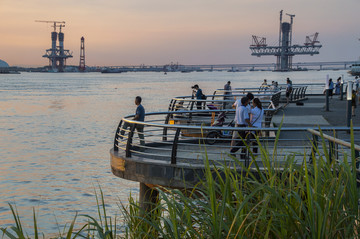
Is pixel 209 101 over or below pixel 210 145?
over

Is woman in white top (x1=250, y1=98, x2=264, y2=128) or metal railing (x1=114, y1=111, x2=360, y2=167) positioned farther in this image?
woman in white top (x1=250, y1=98, x2=264, y2=128)

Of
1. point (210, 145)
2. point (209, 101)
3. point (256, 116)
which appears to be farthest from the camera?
point (209, 101)

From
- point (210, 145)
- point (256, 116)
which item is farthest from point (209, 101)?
point (210, 145)

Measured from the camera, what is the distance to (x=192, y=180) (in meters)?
9.70

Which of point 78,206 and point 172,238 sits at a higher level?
point 172,238

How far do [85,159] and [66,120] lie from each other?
25463 millimetres

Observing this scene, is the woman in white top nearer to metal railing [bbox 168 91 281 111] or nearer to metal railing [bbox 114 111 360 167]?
metal railing [bbox 114 111 360 167]

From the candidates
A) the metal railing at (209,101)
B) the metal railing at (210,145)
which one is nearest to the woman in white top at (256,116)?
the metal railing at (210,145)

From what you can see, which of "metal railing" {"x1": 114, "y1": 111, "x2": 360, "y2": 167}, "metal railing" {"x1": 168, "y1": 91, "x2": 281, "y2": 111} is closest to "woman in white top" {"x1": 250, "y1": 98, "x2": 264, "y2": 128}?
"metal railing" {"x1": 114, "y1": 111, "x2": 360, "y2": 167}

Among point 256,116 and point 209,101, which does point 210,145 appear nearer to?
point 256,116

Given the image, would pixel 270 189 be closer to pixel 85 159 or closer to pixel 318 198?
pixel 318 198

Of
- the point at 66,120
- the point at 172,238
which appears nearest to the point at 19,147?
the point at 66,120

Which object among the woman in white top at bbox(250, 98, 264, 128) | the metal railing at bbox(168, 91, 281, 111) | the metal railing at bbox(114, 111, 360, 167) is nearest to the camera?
the metal railing at bbox(114, 111, 360, 167)

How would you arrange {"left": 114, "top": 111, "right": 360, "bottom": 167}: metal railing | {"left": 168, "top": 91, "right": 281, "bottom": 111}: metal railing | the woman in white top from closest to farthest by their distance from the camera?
1. {"left": 114, "top": 111, "right": 360, "bottom": 167}: metal railing
2. the woman in white top
3. {"left": 168, "top": 91, "right": 281, "bottom": 111}: metal railing
